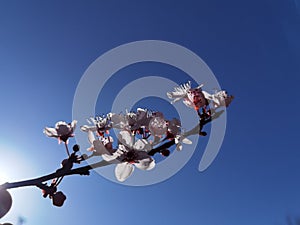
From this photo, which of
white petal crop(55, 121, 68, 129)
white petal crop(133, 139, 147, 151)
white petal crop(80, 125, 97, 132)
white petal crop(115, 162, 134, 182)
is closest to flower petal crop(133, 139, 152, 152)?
white petal crop(133, 139, 147, 151)

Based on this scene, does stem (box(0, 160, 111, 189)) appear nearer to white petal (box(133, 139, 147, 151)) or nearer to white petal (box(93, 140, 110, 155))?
white petal (box(93, 140, 110, 155))

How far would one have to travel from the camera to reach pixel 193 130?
1797mm

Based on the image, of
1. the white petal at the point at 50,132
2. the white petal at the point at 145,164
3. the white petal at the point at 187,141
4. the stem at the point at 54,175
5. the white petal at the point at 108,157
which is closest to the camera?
the stem at the point at 54,175

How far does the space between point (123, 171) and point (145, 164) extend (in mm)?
128

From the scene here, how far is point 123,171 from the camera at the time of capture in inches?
65.2

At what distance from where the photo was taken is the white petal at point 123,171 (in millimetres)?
1640

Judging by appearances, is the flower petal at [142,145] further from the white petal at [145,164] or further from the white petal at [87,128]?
the white petal at [87,128]

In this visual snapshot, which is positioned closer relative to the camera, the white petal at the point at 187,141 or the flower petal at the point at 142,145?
the flower petal at the point at 142,145

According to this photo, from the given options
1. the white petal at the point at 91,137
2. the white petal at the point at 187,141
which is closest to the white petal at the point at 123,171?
the white petal at the point at 91,137

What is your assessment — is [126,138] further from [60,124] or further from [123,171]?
[60,124]

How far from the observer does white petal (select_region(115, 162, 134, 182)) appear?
164 centimetres

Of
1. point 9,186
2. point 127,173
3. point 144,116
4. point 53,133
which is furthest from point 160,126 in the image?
point 9,186

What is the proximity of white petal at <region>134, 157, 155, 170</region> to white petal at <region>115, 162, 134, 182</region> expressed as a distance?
0.04 meters

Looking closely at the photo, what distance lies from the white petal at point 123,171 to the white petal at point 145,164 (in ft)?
0.14
